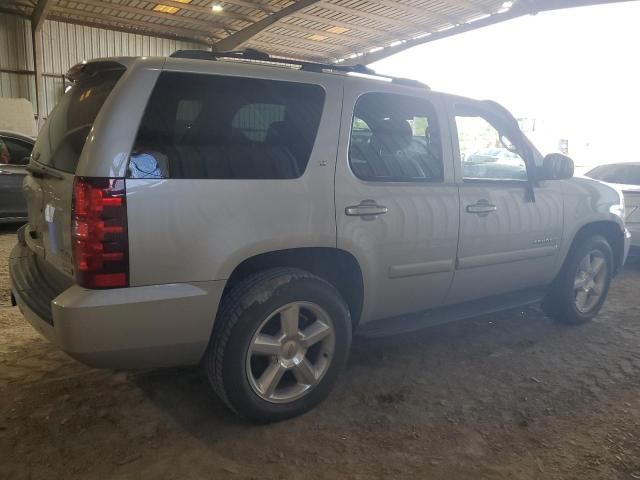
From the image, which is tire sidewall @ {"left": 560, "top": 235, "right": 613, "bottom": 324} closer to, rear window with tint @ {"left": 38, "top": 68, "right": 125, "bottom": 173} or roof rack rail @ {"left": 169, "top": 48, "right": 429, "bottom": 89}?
Result: roof rack rail @ {"left": 169, "top": 48, "right": 429, "bottom": 89}

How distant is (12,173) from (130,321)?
6557 mm

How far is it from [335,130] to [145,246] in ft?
3.92

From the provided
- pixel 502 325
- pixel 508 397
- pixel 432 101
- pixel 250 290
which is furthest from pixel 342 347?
pixel 502 325

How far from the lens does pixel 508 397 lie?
10.2 feet

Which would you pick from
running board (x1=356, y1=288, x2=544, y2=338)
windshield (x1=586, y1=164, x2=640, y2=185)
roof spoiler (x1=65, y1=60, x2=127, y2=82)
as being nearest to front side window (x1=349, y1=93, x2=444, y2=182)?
running board (x1=356, y1=288, x2=544, y2=338)

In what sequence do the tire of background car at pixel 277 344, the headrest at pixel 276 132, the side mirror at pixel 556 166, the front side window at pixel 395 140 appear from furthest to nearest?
1. the side mirror at pixel 556 166
2. the front side window at pixel 395 140
3. the headrest at pixel 276 132
4. the tire of background car at pixel 277 344

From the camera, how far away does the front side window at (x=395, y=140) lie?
2893 millimetres

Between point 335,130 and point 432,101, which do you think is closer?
point 335,130

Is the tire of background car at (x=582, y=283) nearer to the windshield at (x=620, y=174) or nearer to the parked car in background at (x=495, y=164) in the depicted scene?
the parked car in background at (x=495, y=164)

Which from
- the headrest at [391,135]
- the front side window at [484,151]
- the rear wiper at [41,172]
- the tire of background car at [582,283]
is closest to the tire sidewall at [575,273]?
the tire of background car at [582,283]

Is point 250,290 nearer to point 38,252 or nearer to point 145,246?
point 145,246

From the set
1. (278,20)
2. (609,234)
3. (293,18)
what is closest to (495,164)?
(609,234)

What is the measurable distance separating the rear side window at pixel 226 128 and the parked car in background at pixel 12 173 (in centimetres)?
629

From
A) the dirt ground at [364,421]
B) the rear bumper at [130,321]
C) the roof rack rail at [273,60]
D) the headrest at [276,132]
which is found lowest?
the dirt ground at [364,421]
